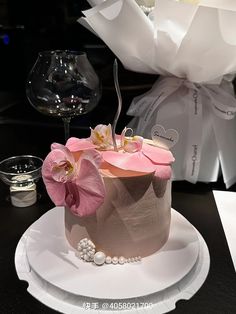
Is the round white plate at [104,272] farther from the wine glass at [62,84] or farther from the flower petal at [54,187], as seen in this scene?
the wine glass at [62,84]

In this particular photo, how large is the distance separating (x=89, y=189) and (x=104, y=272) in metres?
0.10

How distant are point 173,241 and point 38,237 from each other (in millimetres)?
183

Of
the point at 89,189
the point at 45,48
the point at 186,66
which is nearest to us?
the point at 89,189

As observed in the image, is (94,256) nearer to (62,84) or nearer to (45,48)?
(62,84)

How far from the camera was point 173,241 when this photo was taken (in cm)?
50

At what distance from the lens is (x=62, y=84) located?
69 centimetres

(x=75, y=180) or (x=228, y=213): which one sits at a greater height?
(x=75, y=180)

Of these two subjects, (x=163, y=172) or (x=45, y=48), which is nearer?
(x=163, y=172)

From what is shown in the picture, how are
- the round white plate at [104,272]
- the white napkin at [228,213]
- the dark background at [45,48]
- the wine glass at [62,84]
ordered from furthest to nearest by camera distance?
the dark background at [45,48]
the wine glass at [62,84]
the white napkin at [228,213]
the round white plate at [104,272]

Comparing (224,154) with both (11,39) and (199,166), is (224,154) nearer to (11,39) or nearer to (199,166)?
(199,166)

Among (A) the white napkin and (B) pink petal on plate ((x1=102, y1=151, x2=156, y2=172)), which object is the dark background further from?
(B) pink petal on plate ((x1=102, y1=151, x2=156, y2=172))

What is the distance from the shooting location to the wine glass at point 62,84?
0.67 m

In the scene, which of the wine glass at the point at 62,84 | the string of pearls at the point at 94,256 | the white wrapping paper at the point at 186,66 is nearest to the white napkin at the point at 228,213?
the white wrapping paper at the point at 186,66

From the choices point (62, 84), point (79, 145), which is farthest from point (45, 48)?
point (79, 145)
